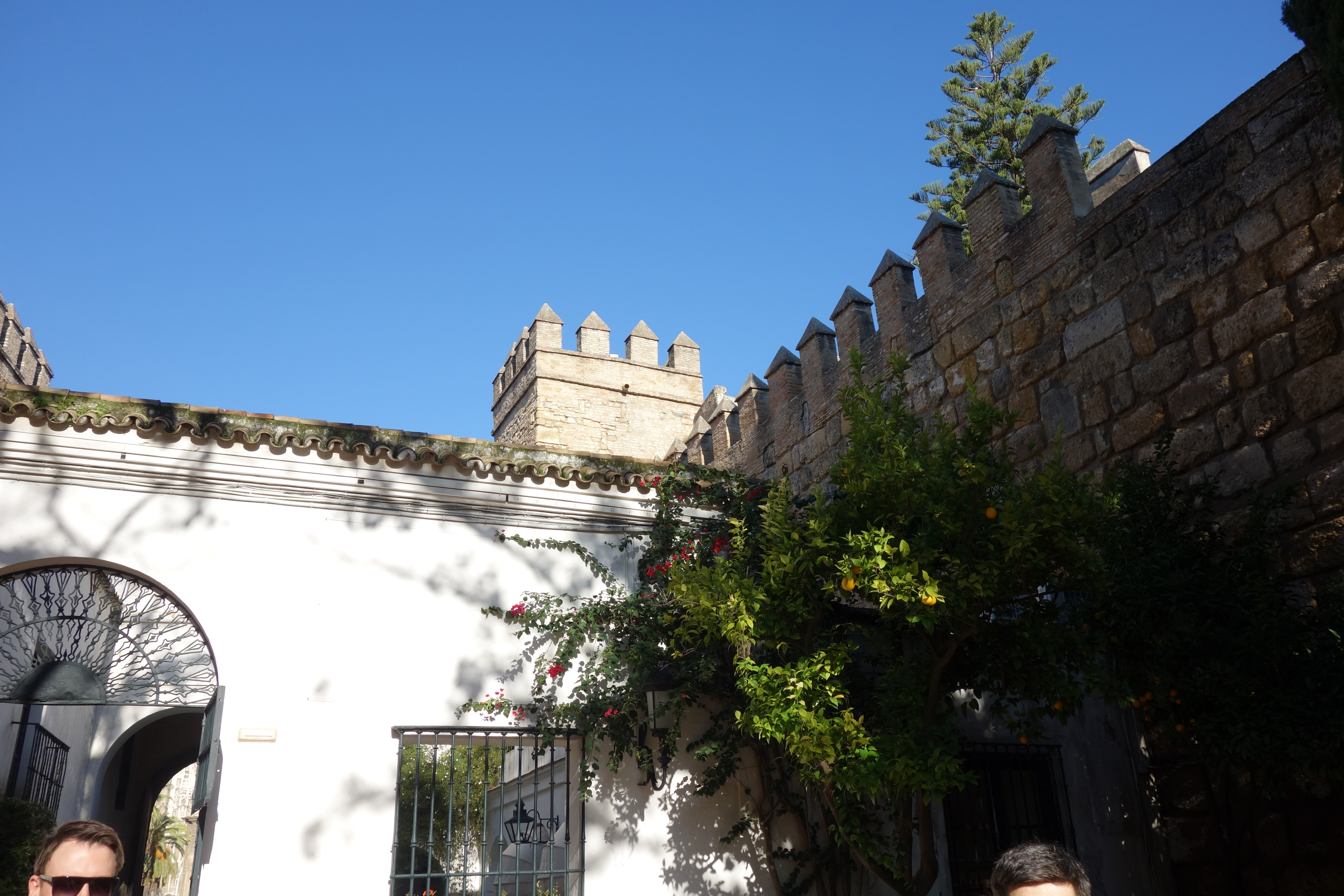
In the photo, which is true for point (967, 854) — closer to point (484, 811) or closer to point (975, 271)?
point (484, 811)

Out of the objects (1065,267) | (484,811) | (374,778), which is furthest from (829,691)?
(1065,267)

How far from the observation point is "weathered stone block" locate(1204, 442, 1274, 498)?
5.61 metres

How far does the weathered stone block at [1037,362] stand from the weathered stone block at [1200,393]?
45.6 inches

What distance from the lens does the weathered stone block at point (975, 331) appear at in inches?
320

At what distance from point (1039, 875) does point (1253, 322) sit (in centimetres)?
499

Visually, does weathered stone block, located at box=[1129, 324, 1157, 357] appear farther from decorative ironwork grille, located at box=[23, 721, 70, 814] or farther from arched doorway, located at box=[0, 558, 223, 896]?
decorative ironwork grille, located at box=[23, 721, 70, 814]

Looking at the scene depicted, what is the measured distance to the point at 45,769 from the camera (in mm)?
7773

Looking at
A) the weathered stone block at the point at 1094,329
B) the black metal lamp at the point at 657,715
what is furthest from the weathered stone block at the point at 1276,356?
the black metal lamp at the point at 657,715

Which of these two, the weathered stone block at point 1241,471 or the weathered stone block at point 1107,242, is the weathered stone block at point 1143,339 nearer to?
the weathered stone block at point 1107,242

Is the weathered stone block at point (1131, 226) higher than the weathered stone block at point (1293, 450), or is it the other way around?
the weathered stone block at point (1131, 226)

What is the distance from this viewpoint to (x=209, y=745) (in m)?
5.14

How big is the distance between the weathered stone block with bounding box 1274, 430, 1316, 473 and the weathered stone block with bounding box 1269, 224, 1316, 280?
94 cm

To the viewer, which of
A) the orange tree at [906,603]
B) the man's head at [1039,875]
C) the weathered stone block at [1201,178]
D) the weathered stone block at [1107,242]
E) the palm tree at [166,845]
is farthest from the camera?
the palm tree at [166,845]

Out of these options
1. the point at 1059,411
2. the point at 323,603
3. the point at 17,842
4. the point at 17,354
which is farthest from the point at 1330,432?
the point at 17,354
